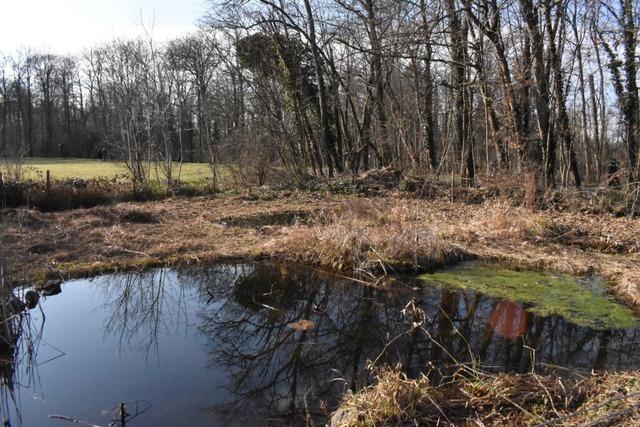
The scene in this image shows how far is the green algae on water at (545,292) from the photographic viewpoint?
661 centimetres

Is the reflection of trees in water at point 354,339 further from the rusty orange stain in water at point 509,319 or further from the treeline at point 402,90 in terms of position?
the treeline at point 402,90

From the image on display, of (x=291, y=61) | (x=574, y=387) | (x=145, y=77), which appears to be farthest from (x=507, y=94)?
(x=145, y=77)

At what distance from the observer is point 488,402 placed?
3.90 meters

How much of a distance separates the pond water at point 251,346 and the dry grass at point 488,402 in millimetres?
622

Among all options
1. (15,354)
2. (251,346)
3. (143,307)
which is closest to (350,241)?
(251,346)

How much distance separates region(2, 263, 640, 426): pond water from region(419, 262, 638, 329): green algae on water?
224 millimetres

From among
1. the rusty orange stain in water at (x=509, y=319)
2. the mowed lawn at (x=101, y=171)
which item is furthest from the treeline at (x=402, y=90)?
the rusty orange stain in water at (x=509, y=319)

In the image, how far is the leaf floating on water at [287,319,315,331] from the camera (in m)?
6.52

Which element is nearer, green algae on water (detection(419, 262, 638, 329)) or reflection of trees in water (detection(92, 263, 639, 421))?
reflection of trees in water (detection(92, 263, 639, 421))

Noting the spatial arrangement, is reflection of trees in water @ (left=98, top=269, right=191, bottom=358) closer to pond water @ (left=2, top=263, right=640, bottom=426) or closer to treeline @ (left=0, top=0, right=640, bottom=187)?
pond water @ (left=2, top=263, right=640, bottom=426)

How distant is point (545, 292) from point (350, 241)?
3.35 m

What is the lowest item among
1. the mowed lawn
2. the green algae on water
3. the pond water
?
the pond water

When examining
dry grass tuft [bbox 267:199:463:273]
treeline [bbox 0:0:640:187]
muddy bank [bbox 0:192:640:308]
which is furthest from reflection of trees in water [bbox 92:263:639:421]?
Answer: treeline [bbox 0:0:640:187]

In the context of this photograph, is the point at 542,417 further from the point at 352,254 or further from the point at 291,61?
the point at 291,61
